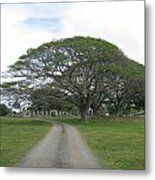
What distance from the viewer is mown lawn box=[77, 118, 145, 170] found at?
7.63 feet

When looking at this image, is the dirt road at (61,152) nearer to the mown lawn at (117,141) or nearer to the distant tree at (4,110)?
the mown lawn at (117,141)

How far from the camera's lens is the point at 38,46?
8.02 feet

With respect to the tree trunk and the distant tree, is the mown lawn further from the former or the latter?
the distant tree

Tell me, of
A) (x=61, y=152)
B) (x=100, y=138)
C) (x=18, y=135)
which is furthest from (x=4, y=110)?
(x=100, y=138)

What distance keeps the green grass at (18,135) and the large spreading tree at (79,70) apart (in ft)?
0.59

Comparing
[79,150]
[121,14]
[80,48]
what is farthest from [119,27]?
[79,150]

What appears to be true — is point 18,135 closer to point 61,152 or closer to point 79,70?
point 61,152

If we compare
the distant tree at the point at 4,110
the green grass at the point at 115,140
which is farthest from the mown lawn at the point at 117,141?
the distant tree at the point at 4,110

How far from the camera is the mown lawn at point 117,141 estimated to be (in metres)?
2.32

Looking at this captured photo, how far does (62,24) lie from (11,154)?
670 millimetres

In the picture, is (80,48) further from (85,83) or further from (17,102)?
(17,102)

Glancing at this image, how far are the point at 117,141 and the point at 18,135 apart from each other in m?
0.48

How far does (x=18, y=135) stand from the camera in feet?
8.07

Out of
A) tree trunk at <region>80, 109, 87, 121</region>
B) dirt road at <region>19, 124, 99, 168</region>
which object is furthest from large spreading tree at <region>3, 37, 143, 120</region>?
dirt road at <region>19, 124, 99, 168</region>
